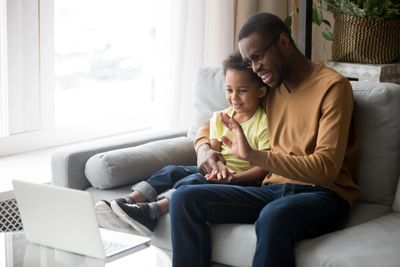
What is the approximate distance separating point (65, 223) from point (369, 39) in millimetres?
1795

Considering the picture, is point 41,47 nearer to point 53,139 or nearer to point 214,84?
point 53,139

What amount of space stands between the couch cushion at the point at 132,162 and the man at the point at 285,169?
1.24ft

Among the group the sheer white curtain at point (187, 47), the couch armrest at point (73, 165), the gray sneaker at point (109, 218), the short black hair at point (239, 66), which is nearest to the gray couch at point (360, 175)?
the couch armrest at point (73, 165)

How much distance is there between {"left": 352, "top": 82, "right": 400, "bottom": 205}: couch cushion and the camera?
105 inches

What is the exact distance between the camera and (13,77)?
11.8 ft

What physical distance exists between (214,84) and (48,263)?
3.92 ft

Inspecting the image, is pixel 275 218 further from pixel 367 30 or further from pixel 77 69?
pixel 77 69

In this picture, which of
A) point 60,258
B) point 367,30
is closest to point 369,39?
point 367,30

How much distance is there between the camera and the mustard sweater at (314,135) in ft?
8.11

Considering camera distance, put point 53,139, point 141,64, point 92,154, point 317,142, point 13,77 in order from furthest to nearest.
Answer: point 141,64 → point 53,139 → point 13,77 → point 92,154 → point 317,142

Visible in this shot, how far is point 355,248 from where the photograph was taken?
2291 mm

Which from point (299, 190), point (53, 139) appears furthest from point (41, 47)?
point (299, 190)

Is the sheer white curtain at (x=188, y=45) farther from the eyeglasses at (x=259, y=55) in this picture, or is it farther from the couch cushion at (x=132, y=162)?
the eyeglasses at (x=259, y=55)

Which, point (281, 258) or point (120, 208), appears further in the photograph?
point (120, 208)
